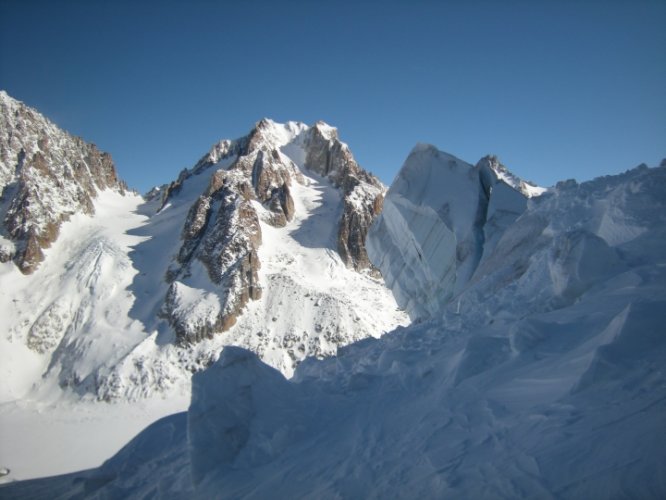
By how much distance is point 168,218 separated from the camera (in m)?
67.3

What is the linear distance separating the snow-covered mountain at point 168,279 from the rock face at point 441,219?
2304cm

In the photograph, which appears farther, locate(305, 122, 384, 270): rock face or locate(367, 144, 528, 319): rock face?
locate(305, 122, 384, 270): rock face

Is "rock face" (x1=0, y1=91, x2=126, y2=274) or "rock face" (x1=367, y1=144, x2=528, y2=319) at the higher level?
"rock face" (x1=0, y1=91, x2=126, y2=274)

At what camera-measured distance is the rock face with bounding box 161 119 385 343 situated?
46.3 meters

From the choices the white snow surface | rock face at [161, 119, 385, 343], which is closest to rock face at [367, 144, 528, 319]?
the white snow surface

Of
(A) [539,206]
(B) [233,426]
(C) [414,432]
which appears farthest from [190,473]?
(A) [539,206]

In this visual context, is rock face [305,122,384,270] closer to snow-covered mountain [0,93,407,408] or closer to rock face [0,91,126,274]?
snow-covered mountain [0,93,407,408]

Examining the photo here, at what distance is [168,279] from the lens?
171 feet

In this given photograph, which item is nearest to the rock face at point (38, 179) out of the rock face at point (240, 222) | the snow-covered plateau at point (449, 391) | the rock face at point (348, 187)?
the rock face at point (240, 222)

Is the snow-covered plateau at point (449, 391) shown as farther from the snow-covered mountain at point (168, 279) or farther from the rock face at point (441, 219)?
the snow-covered mountain at point (168, 279)

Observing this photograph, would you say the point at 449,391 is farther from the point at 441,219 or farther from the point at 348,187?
the point at 348,187

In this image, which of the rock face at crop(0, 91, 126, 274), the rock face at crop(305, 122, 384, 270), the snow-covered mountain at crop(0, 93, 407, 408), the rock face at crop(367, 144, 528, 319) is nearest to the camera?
the rock face at crop(367, 144, 528, 319)

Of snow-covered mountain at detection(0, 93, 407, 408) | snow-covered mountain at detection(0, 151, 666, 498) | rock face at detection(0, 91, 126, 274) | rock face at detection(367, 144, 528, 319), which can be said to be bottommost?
snow-covered mountain at detection(0, 151, 666, 498)

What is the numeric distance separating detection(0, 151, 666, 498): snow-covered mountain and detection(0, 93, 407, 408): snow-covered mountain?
113ft
